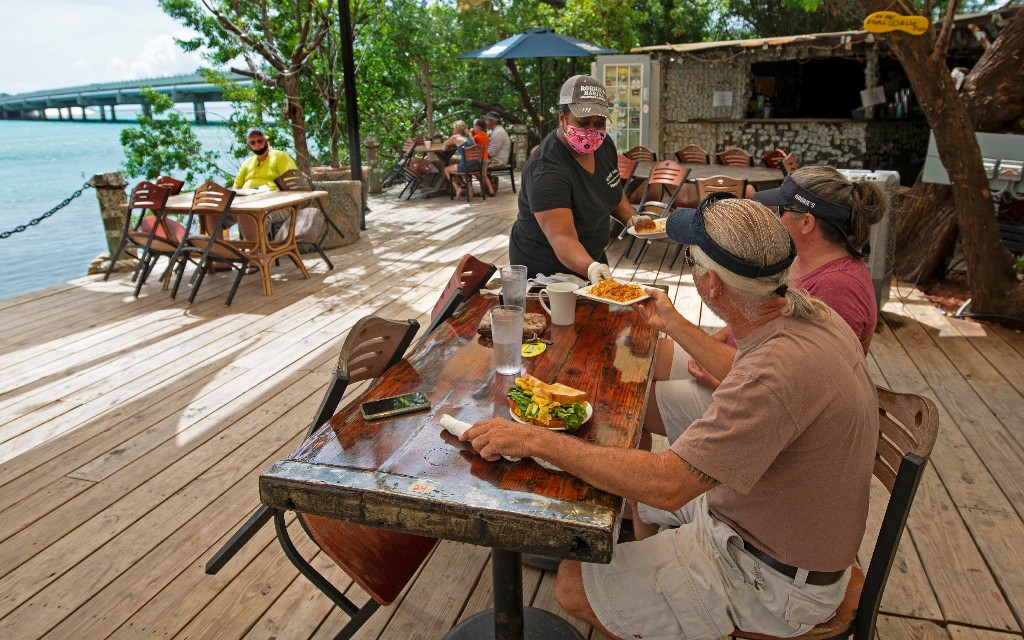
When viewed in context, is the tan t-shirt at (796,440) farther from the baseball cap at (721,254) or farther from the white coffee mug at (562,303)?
the white coffee mug at (562,303)

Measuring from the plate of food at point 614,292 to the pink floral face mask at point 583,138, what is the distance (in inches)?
28.6

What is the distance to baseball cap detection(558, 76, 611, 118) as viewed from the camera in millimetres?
2695

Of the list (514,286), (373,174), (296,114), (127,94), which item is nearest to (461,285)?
(514,286)

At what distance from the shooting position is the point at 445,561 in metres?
2.40

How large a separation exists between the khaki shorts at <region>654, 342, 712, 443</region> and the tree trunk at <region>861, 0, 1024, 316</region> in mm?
3202

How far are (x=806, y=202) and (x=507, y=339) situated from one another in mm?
1045

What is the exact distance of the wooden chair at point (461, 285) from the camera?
8.20ft

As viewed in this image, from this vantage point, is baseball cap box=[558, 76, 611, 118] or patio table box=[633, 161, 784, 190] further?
patio table box=[633, 161, 784, 190]

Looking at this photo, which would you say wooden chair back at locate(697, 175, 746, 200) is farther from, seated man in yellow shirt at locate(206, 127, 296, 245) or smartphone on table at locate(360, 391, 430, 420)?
smartphone on table at locate(360, 391, 430, 420)

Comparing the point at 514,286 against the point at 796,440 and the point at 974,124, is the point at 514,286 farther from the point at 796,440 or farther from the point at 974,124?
the point at 974,124

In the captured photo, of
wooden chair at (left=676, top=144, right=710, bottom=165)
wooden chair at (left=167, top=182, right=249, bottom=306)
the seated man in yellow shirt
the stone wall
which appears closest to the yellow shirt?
the seated man in yellow shirt

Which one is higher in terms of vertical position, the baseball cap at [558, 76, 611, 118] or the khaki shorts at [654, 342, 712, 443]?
the baseball cap at [558, 76, 611, 118]

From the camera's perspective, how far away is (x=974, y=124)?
17.1 feet

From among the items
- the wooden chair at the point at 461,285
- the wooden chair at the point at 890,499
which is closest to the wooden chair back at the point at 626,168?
the wooden chair at the point at 461,285
